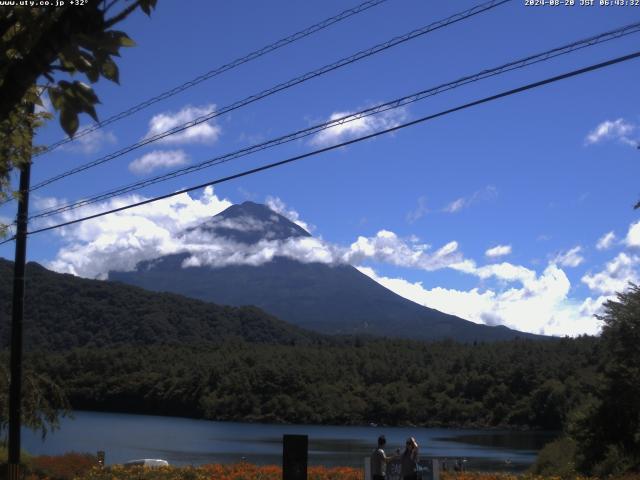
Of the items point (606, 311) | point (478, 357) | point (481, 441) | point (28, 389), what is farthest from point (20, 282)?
point (478, 357)

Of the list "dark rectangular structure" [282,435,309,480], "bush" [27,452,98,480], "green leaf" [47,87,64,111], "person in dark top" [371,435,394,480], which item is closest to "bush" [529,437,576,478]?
"person in dark top" [371,435,394,480]

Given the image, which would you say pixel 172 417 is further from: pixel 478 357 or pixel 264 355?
pixel 478 357

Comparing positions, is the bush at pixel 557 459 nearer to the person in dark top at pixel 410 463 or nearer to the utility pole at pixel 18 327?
the person in dark top at pixel 410 463

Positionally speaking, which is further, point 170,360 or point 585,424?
point 170,360

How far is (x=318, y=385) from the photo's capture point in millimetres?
132000

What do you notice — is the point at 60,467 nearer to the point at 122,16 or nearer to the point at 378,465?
the point at 378,465

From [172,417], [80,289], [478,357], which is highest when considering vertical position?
[80,289]

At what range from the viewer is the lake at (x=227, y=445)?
5281 centimetres

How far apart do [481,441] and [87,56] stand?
88.7m

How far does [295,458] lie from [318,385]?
123102 millimetres

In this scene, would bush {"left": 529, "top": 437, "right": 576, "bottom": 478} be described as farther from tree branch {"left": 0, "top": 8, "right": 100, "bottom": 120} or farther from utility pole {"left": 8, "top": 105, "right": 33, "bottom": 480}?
tree branch {"left": 0, "top": 8, "right": 100, "bottom": 120}

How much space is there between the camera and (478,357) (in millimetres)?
136000

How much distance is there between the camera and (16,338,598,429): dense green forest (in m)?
120

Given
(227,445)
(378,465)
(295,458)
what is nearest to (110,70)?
(295,458)
